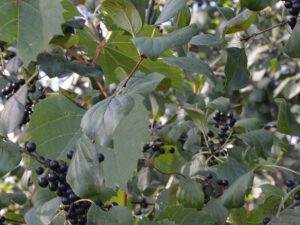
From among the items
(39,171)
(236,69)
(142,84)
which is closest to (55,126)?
(39,171)

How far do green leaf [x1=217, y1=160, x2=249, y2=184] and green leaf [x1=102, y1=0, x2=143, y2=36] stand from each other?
510mm

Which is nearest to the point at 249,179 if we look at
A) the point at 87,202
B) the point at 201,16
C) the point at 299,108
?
the point at 87,202

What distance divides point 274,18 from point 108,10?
7.93ft

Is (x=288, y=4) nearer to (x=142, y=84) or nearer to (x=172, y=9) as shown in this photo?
(x=172, y=9)

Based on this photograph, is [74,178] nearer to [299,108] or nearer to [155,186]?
[155,186]

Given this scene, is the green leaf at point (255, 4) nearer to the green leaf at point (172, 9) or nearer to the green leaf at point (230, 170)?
the green leaf at point (172, 9)

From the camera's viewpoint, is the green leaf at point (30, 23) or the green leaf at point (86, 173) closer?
the green leaf at point (86, 173)

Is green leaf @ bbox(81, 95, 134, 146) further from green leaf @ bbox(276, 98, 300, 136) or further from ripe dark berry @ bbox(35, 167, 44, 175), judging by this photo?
green leaf @ bbox(276, 98, 300, 136)

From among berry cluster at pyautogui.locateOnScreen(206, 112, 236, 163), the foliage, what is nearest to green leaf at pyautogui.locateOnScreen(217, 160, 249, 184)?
the foliage

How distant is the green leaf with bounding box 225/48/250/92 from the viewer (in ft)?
5.08

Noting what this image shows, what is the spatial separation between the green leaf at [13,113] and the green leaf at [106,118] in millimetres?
221

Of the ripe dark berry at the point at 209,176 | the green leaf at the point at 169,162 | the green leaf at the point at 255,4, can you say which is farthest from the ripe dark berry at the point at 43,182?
the green leaf at the point at 169,162

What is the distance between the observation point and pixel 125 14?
4.45 feet

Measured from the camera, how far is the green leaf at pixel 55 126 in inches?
60.4
